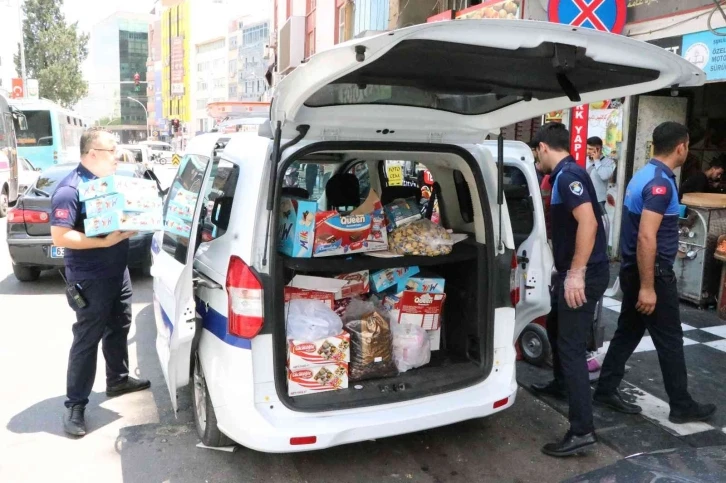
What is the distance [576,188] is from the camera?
137 inches

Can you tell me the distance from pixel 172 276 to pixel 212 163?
2.31 ft

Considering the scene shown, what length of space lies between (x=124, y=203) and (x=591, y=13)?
6.10 meters

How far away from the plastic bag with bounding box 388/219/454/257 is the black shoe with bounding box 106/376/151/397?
2.22m

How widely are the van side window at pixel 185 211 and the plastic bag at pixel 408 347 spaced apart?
1340 mm

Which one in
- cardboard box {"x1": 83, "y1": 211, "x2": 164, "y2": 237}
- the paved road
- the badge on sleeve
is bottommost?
the paved road

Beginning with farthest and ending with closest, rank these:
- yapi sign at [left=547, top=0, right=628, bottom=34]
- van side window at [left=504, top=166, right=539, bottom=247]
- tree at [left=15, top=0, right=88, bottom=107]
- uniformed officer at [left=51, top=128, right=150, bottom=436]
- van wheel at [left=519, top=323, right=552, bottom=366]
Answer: tree at [left=15, top=0, right=88, bottom=107] → yapi sign at [left=547, top=0, right=628, bottom=34] → van wheel at [left=519, top=323, right=552, bottom=366] → van side window at [left=504, top=166, right=539, bottom=247] → uniformed officer at [left=51, top=128, right=150, bottom=436]

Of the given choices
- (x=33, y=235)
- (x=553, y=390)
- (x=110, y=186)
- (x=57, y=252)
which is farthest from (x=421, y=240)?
(x=33, y=235)

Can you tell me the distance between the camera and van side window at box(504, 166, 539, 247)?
4.67 m

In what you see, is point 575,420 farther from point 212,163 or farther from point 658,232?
point 212,163

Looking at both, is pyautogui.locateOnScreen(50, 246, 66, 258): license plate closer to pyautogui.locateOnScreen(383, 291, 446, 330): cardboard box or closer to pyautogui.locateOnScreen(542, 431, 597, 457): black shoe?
pyautogui.locateOnScreen(383, 291, 446, 330): cardboard box

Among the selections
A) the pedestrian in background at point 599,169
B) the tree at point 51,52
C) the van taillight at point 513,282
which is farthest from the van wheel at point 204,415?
the tree at point 51,52

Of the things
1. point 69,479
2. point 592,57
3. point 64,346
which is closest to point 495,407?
point 592,57

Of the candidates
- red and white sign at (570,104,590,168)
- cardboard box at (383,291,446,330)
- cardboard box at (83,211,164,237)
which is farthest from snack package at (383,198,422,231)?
red and white sign at (570,104,590,168)

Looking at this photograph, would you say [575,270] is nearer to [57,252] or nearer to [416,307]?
[416,307]
